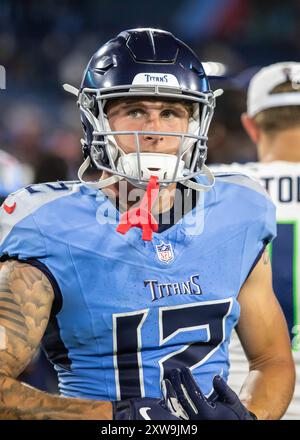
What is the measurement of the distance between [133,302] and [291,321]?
2.51 feet

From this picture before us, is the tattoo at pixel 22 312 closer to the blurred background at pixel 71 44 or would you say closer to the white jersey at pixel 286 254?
the white jersey at pixel 286 254

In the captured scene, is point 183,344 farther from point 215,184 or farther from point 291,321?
point 291,321

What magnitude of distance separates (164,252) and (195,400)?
33 cm

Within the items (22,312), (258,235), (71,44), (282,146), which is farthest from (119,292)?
(71,44)

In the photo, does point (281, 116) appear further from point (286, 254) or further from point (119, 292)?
point (119, 292)

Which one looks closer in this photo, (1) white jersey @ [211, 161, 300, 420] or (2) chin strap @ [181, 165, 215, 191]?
(2) chin strap @ [181, 165, 215, 191]

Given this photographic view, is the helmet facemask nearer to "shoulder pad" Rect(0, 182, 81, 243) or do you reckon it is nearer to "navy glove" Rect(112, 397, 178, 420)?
"shoulder pad" Rect(0, 182, 81, 243)

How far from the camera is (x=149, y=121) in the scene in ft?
5.59

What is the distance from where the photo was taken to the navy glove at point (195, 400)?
1.46m

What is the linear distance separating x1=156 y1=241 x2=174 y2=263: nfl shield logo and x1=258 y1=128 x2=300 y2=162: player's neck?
76cm

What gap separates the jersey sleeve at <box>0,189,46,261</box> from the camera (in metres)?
1.60

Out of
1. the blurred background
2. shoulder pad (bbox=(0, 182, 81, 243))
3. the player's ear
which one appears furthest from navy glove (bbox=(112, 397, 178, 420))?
the blurred background

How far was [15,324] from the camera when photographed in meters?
1.56

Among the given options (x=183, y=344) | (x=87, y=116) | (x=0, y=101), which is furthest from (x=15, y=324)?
(x=0, y=101)
